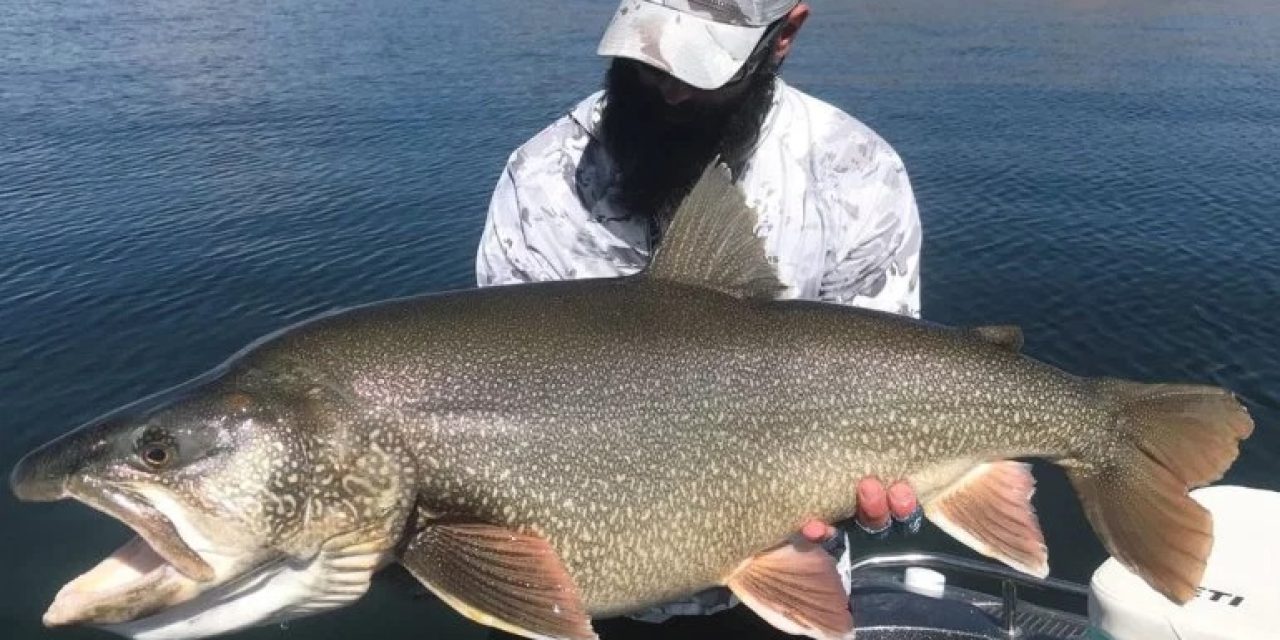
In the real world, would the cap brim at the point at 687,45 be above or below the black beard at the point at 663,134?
above

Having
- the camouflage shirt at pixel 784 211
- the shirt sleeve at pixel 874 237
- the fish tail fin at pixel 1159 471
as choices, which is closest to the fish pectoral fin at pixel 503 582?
the camouflage shirt at pixel 784 211

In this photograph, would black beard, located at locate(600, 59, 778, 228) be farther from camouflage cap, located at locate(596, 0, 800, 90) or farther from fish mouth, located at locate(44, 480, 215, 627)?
fish mouth, located at locate(44, 480, 215, 627)

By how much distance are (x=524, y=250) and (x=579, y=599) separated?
144 centimetres

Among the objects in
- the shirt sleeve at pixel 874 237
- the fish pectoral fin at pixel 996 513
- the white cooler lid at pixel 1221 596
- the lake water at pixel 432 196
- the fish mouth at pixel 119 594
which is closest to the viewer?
the fish mouth at pixel 119 594

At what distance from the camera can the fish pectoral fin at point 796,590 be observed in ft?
10.3

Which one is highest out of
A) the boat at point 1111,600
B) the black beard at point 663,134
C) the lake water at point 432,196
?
the black beard at point 663,134

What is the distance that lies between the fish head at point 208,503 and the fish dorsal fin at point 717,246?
45.3 inches

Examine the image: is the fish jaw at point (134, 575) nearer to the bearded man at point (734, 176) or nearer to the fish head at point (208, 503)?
the fish head at point (208, 503)

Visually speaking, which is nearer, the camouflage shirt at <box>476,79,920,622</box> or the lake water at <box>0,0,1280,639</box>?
the camouflage shirt at <box>476,79,920,622</box>

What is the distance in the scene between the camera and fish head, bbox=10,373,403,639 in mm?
2666

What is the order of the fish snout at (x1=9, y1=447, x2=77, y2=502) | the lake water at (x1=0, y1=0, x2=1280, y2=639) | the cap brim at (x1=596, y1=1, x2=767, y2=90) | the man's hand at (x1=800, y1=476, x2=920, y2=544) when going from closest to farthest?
the fish snout at (x1=9, y1=447, x2=77, y2=502) → the man's hand at (x1=800, y1=476, x2=920, y2=544) → the cap brim at (x1=596, y1=1, x2=767, y2=90) → the lake water at (x1=0, y1=0, x2=1280, y2=639)

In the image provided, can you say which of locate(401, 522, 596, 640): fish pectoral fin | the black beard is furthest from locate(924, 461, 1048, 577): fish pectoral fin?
the black beard

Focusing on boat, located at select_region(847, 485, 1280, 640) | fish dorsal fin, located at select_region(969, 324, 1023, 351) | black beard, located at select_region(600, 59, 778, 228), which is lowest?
boat, located at select_region(847, 485, 1280, 640)

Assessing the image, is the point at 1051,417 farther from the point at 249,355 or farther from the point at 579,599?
the point at 249,355
